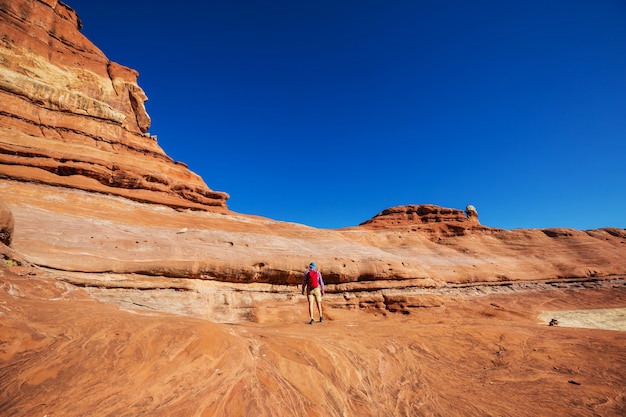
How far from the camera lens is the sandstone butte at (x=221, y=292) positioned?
4180 millimetres

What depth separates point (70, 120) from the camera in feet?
66.5

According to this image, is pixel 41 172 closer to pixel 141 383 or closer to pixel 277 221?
pixel 277 221

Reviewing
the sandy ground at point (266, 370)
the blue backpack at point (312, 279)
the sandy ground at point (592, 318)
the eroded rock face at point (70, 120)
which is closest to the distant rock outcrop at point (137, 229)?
the eroded rock face at point (70, 120)

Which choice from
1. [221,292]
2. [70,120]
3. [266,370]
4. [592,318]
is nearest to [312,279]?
[221,292]

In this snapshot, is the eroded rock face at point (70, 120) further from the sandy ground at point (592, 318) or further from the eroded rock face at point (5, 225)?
the sandy ground at point (592, 318)

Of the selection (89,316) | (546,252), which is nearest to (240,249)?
(89,316)

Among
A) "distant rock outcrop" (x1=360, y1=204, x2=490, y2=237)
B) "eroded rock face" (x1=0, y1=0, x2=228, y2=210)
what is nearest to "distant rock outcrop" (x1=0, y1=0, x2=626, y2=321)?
"eroded rock face" (x1=0, y1=0, x2=228, y2=210)

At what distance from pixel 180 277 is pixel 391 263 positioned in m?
13.4

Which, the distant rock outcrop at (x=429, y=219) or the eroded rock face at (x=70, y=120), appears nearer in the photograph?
the eroded rock face at (x=70, y=120)

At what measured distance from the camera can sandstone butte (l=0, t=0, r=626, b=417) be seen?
4.18 m

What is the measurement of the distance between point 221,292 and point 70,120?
54.7ft

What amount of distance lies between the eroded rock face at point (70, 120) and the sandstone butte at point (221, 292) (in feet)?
0.41

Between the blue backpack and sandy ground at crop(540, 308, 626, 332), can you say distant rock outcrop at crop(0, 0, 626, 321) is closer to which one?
sandy ground at crop(540, 308, 626, 332)

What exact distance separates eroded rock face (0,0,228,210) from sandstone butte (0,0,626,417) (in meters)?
0.12
